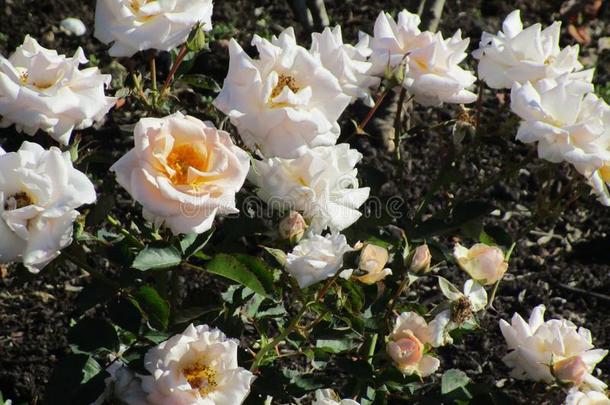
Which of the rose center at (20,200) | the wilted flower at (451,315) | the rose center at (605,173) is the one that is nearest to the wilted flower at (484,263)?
the wilted flower at (451,315)

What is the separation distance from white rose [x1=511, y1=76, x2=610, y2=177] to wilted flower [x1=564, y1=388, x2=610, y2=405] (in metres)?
0.41

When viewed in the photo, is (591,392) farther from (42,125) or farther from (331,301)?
(42,125)

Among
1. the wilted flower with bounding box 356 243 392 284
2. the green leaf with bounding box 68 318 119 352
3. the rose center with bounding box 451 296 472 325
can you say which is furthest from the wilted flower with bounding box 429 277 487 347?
the green leaf with bounding box 68 318 119 352

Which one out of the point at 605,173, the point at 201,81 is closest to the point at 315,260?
the point at 201,81

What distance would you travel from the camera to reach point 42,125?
1605 millimetres

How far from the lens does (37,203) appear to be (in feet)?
4.81

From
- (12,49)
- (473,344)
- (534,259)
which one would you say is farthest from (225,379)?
(12,49)

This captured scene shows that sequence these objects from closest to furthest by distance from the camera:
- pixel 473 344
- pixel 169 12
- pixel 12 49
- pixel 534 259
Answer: pixel 169 12 < pixel 473 344 < pixel 534 259 < pixel 12 49

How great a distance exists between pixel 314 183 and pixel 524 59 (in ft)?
1.92

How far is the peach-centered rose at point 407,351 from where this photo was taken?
66.8 inches

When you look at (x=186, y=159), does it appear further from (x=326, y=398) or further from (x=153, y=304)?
(x=326, y=398)

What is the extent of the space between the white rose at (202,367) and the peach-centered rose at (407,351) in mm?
280

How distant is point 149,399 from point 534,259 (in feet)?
5.45

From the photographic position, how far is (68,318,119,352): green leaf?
67.7 inches
